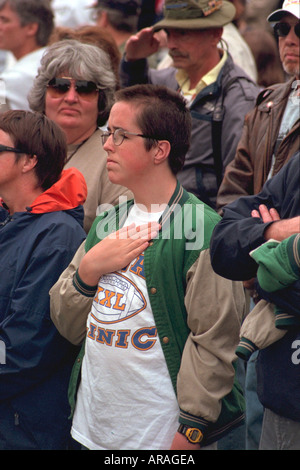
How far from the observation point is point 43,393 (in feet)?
12.0

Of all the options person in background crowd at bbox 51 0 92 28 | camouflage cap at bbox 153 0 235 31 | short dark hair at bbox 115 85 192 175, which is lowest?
person in background crowd at bbox 51 0 92 28

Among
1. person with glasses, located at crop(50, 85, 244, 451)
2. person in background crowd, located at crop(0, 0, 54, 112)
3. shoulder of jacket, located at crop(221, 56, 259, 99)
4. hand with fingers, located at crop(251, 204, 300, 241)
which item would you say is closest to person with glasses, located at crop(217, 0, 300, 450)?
shoulder of jacket, located at crop(221, 56, 259, 99)

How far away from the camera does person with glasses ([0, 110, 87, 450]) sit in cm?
357

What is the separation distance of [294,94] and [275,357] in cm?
168

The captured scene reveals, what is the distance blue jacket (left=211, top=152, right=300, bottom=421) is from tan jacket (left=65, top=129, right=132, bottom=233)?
129cm

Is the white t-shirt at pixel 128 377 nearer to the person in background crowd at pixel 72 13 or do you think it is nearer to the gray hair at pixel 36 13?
the gray hair at pixel 36 13

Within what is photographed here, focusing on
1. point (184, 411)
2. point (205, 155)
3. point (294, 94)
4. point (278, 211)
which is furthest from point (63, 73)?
point (184, 411)

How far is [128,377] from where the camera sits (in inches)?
126

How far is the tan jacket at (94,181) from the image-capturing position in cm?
427

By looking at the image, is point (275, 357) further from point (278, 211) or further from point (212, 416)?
point (278, 211)

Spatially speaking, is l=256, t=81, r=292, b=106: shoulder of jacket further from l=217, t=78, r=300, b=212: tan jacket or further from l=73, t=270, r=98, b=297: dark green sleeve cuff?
l=73, t=270, r=98, b=297: dark green sleeve cuff

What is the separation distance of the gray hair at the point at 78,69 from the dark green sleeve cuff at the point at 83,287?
1.58 m

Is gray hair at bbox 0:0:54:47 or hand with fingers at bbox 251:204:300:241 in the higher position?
hand with fingers at bbox 251:204:300:241

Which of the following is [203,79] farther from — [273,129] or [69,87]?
[273,129]
